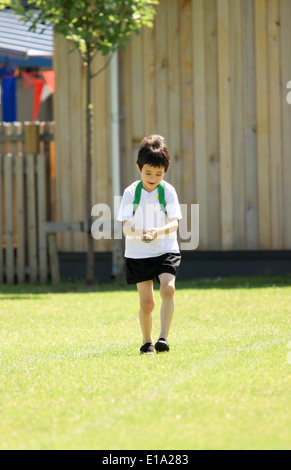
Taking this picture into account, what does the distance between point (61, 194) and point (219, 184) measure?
86.1 inches

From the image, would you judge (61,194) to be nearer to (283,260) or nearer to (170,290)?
(283,260)

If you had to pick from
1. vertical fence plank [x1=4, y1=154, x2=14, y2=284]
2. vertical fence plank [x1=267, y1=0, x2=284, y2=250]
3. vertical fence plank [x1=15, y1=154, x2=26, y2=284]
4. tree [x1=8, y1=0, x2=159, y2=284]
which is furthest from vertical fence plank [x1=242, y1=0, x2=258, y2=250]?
vertical fence plank [x1=4, y1=154, x2=14, y2=284]

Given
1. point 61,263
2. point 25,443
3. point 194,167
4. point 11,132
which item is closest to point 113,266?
point 61,263

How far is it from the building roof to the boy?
6.55 meters

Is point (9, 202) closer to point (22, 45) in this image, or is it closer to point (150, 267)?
point (22, 45)

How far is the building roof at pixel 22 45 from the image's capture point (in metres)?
11.6

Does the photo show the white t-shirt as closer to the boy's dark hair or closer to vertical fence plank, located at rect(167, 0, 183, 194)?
the boy's dark hair

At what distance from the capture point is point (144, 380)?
4344 millimetres

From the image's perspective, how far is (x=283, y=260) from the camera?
1043 centimetres

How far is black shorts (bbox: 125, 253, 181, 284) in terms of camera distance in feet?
17.6

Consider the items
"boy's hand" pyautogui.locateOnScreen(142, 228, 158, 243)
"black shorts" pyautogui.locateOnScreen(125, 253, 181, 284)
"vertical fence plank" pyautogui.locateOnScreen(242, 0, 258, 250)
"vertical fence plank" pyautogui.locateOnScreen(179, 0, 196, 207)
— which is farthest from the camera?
"vertical fence plank" pyautogui.locateOnScreen(179, 0, 196, 207)

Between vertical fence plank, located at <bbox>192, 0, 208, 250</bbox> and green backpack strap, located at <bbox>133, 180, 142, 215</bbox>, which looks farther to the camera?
vertical fence plank, located at <bbox>192, 0, 208, 250</bbox>

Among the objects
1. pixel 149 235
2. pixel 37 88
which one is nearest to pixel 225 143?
pixel 37 88

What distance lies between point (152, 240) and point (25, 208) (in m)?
5.35
